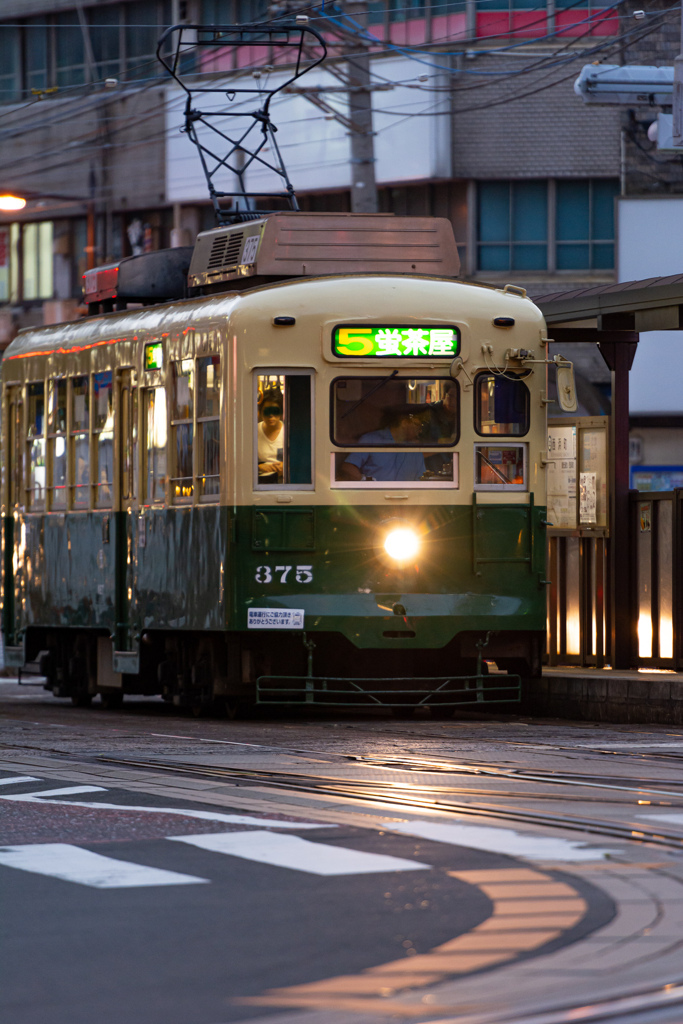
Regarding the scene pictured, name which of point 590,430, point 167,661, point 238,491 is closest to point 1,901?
point 238,491

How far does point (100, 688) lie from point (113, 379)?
2.99 meters

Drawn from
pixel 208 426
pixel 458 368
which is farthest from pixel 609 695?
pixel 208 426

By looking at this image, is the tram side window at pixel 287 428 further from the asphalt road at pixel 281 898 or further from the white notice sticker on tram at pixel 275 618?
the asphalt road at pixel 281 898

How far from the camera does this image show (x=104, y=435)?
17812 mm

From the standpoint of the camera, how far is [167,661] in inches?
675

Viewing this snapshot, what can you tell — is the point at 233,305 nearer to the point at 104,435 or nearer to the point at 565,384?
the point at 104,435

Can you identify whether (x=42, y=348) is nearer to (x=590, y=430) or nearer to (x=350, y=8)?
(x=590, y=430)

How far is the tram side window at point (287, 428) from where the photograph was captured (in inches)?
623

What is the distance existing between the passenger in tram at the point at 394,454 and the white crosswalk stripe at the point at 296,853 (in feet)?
24.6

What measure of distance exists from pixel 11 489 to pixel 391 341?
566cm

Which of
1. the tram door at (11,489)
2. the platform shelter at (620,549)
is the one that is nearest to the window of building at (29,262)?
the tram door at (11,489)

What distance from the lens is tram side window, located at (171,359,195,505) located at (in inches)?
647

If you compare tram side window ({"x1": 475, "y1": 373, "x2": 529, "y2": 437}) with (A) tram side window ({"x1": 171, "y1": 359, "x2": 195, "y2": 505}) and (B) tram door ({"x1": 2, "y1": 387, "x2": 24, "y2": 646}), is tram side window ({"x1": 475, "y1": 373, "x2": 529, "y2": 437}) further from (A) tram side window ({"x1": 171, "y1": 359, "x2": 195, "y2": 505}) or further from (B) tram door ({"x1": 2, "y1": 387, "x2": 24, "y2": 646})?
(B) tram door ({"x1": 2, "y1": 387, "x2": 24, "y2": 646})

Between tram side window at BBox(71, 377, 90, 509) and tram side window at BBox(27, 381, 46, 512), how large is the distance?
2.48 ft
